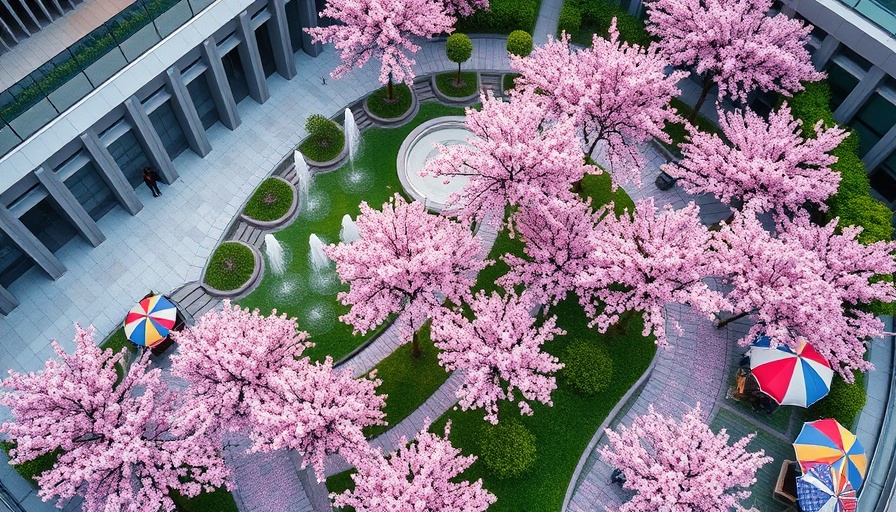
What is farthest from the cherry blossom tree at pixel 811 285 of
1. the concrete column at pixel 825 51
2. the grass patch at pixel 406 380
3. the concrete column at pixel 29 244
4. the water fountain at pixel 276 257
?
the concrete column at pixel 29 244

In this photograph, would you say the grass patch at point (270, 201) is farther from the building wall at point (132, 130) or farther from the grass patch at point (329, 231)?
the building wall at point (132, 130)

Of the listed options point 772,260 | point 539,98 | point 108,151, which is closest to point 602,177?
point 539,98

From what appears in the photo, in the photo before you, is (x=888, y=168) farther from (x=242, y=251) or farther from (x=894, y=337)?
(x=242, y=251)

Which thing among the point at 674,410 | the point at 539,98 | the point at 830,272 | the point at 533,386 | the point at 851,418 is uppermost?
the point at 539,98

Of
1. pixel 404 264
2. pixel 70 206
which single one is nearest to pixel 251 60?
pixel 70 206

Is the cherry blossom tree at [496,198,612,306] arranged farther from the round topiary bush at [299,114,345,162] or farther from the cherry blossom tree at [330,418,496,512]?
the round topiary bush at [299,114,345,162]

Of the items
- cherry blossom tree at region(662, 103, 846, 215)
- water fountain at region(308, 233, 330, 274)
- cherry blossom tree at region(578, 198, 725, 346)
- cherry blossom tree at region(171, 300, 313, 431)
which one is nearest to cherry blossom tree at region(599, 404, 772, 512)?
cherry blossom tree at region(578, 198, 725, 346)
